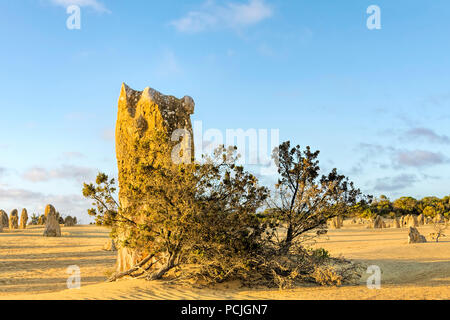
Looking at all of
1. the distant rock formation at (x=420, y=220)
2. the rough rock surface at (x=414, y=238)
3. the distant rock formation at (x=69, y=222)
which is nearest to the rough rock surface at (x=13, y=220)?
the distant rock formation at (x=69, y=222)

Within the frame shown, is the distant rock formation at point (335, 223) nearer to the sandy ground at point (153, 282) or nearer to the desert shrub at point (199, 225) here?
the sandy ground at point (153, 282)

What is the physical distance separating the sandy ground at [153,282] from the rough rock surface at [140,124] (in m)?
2.55

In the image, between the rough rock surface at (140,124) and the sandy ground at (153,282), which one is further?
the rough rock surface at (140,124)

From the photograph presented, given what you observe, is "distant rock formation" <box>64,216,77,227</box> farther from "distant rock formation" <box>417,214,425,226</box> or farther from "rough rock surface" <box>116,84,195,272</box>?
"distant rock formation" <box>417,214,425,226</box>

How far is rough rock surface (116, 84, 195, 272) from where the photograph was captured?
12289 mm

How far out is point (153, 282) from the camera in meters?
10.8

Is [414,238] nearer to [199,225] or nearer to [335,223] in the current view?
[199,225]

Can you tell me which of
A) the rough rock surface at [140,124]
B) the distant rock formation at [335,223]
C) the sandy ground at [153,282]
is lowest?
the distant rock formation at [335,223]

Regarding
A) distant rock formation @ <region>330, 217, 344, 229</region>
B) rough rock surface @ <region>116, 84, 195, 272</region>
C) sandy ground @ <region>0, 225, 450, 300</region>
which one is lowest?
distant rock formation @ <region>330, 217, 344, 229</region>

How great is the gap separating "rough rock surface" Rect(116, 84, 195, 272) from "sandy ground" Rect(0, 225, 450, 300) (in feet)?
8.35

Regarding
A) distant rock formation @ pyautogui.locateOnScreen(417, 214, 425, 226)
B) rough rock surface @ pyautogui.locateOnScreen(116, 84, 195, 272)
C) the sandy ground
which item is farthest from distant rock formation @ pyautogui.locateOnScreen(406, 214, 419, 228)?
rough rock surface @ pyautogui.locateOnScreen(116, 84, 195, 272)

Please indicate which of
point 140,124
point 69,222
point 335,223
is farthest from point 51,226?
point 335,223

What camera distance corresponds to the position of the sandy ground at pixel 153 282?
970 cm
